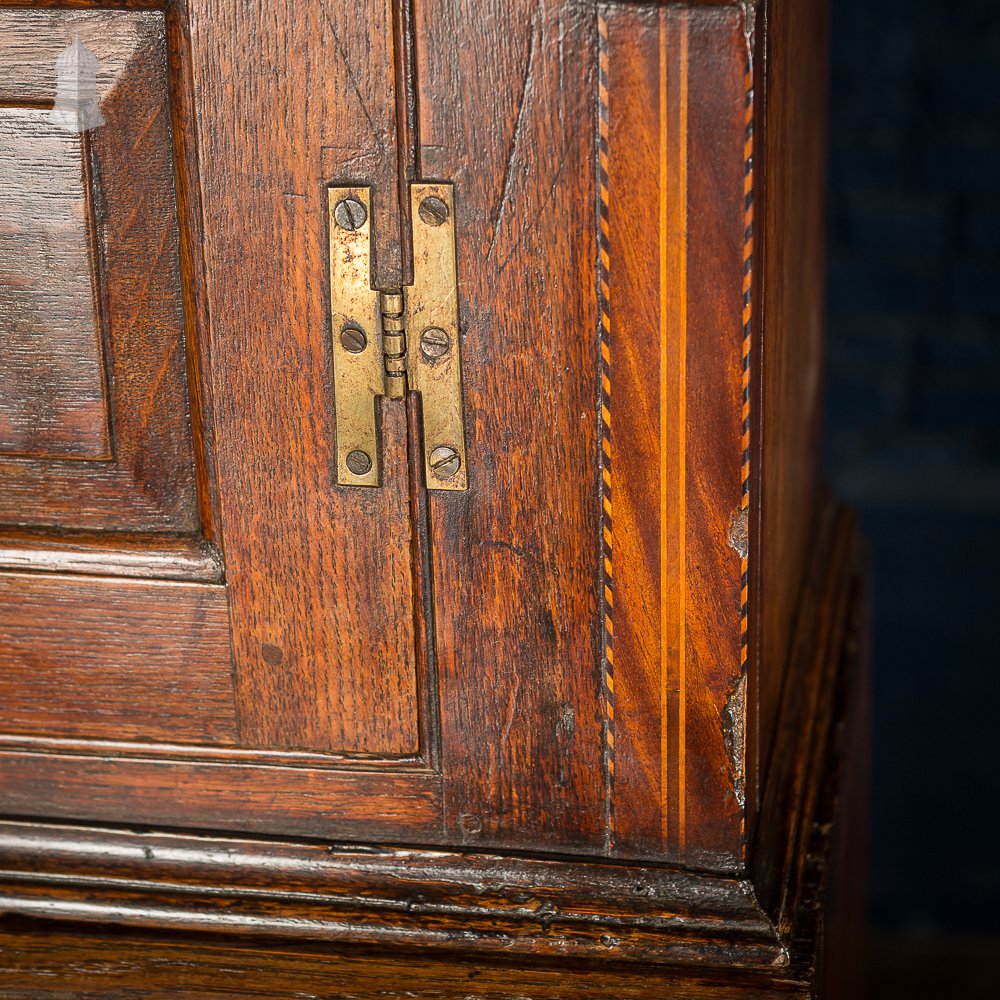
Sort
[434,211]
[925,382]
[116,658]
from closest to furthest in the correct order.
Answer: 1. [434,211]
2. [116,658]
3. [925,382]

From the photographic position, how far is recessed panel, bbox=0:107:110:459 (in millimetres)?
739

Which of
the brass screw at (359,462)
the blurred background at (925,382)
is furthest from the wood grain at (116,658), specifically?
the blurred background at (925,382)

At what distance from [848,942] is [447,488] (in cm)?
67

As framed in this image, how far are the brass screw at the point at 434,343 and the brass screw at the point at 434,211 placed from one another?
0.19 ft

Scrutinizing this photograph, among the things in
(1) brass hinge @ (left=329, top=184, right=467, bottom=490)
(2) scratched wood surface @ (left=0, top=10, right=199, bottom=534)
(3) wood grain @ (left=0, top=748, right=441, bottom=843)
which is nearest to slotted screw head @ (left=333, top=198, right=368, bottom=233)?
(1) brass hinge @ (left=329, top=184, right=467, bottom=490)

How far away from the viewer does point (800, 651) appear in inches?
39.7

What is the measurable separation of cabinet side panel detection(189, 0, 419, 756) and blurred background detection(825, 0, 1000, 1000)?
1.48 m

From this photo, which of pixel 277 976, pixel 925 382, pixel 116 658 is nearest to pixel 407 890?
pixel 277 976

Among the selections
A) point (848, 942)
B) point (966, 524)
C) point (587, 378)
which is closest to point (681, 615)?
point (587, 378)

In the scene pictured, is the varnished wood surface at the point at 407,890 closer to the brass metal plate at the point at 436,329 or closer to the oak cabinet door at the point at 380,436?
the oak cabinet door at the point at 380,436

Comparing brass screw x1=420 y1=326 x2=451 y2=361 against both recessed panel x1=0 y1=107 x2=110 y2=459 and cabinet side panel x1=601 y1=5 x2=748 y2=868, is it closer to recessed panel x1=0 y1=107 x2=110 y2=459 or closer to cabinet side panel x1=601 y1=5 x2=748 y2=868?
cabinet side panel x1=601 y1=5 x2=748 y2=868

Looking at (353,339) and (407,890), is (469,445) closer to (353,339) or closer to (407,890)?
(353,339)

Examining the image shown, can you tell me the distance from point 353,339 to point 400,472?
0.08 m

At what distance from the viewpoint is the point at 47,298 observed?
76 cm
